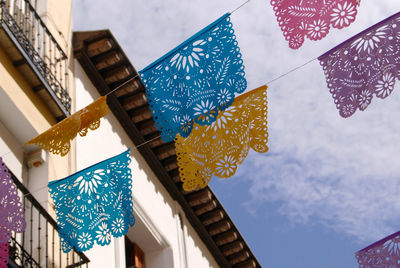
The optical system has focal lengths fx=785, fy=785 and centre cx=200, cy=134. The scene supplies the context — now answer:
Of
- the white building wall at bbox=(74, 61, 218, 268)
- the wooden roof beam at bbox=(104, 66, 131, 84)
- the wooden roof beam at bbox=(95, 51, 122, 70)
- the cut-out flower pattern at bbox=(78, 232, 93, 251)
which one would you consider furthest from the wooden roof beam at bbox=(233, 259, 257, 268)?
the cut-out flower pattern at bbox=(78, 232, 93, 251)

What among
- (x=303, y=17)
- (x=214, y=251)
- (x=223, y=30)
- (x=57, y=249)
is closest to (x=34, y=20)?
(x=57, y=249)

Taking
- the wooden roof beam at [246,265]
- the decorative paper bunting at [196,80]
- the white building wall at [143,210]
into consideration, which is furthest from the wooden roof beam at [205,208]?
the decorative paper bunting at [196,80]

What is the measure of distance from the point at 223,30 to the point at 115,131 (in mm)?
4848

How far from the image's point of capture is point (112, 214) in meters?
7.47

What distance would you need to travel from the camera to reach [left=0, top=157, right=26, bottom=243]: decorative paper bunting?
7.05m

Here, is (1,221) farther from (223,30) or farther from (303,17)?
(303,17)

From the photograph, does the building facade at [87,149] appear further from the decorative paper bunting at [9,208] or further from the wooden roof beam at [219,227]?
the decorative paper bunting at [9,208]

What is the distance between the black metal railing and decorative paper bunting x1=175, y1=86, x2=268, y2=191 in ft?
5.88

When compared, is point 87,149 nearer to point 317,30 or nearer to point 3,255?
point 3,255

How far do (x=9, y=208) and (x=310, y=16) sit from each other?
3.20m

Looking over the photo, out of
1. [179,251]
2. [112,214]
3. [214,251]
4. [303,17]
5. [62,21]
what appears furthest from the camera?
[214,251]

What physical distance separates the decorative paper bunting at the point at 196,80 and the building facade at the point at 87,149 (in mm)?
394

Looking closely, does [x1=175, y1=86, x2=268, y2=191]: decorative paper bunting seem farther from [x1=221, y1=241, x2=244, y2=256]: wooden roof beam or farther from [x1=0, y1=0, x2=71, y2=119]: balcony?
Result: [x1=221, y1=241, x2=244, y2=256]: wooden roof beam

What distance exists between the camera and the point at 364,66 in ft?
22.3
